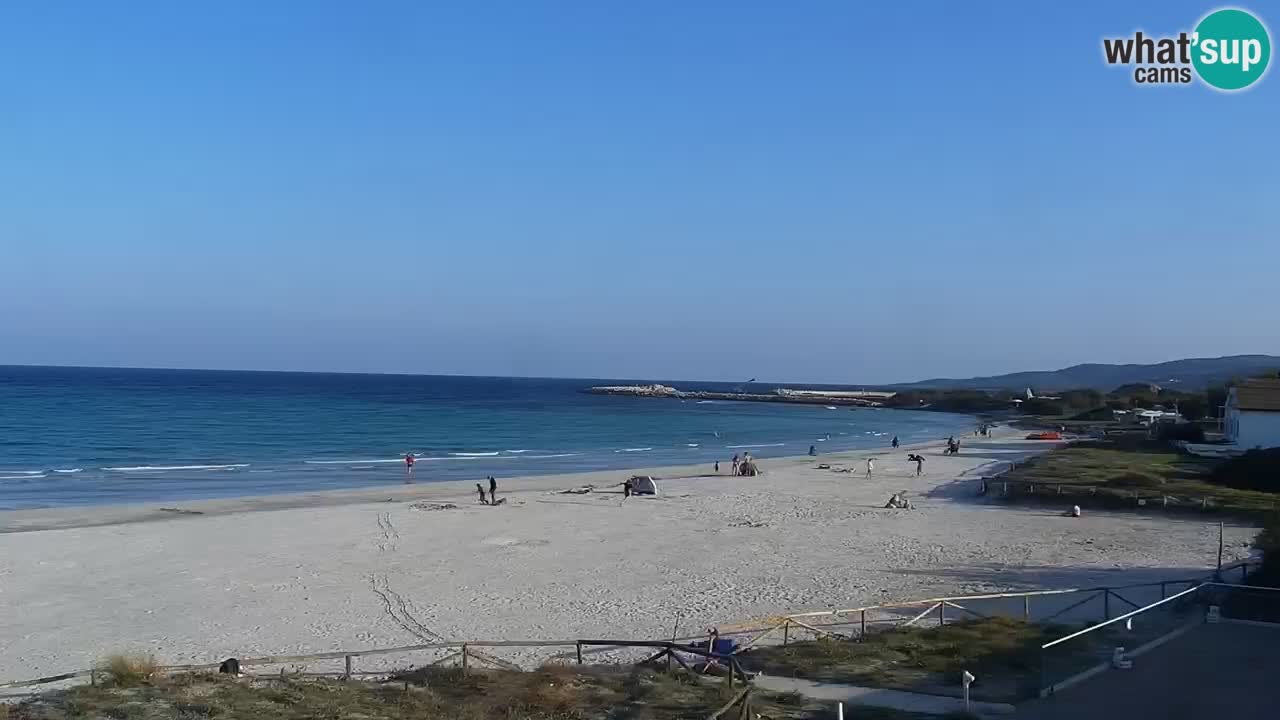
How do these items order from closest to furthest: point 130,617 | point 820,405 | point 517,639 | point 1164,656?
point 1164,656 < point 517,639 < point 130,617 < point 820,405

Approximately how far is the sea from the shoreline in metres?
1.71

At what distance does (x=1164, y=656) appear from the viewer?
36.1 feet

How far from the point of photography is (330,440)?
65750 millimetres

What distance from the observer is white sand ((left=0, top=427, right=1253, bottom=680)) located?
17469 mm

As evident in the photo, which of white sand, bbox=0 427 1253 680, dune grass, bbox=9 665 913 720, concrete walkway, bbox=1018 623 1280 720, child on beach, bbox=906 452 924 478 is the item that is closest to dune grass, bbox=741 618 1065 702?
concrete walkway, bbox=1018 623 1280 720

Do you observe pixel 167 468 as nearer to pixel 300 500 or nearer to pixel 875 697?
pixel 300 500

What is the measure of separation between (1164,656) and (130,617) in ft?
52.1

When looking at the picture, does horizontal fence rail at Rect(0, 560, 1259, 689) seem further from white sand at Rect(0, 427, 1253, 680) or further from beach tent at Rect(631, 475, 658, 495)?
beach tent at Rect(631, 475, 658, 495)

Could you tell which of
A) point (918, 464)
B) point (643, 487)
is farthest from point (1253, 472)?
point (643, 487)

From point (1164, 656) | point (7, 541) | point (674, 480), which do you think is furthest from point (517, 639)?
point (674, 480)

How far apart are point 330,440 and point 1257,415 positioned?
4890 centimetres

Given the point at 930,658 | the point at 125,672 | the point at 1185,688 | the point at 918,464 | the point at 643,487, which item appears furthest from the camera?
the point at 918,464

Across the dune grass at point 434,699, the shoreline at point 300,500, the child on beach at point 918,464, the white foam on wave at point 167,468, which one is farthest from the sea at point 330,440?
the dune grass at point 434,699

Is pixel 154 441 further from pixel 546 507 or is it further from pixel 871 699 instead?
pixel 871 699
